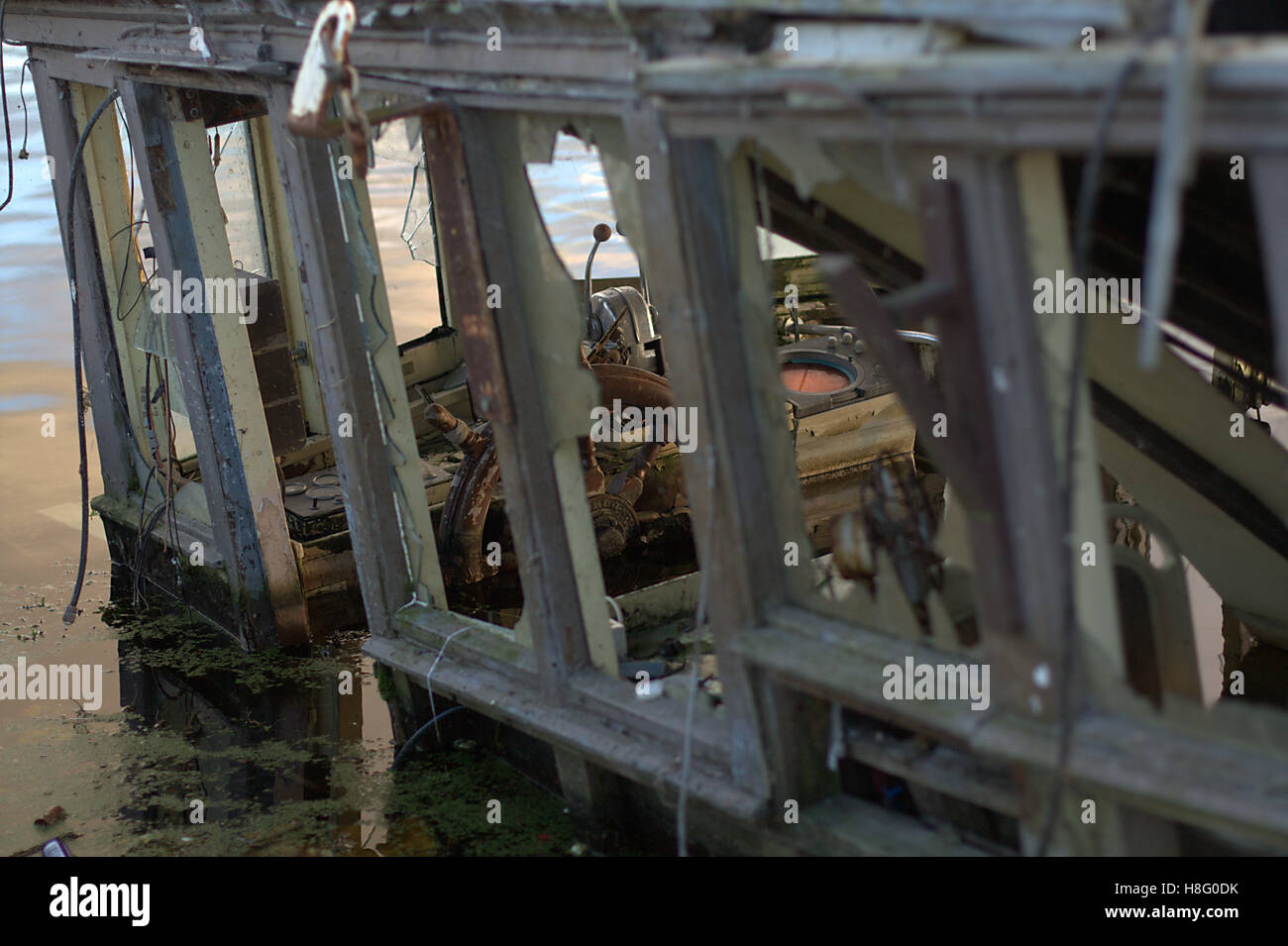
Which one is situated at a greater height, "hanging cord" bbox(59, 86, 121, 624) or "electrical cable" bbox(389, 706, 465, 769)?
"hanging cord" bbox(59, 86, 121, 624)

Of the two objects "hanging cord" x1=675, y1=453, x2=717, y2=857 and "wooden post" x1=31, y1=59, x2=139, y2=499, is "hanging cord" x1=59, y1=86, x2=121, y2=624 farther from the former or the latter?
"hanging cord" x1=675, y1=453, x2=717, y2=857

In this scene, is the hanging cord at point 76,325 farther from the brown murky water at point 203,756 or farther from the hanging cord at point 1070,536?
the hanging cord at point 1070,536

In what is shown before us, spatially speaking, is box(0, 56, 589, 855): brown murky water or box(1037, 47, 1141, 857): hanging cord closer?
box(1037, 47, 1141, 857): hanging cord

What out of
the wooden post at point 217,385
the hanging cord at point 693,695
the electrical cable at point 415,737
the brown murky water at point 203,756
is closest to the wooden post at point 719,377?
the hanging cord at point 693,695

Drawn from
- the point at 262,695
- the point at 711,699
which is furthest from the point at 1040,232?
the point at 262,695

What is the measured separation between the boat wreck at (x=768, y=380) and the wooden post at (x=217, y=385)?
0.8 inches

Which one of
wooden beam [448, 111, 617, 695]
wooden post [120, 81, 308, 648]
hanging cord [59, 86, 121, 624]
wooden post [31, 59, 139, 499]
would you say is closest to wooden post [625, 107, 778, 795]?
wooden beam [448, 111, 617, 695]

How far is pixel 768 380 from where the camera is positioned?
3887 millimetres

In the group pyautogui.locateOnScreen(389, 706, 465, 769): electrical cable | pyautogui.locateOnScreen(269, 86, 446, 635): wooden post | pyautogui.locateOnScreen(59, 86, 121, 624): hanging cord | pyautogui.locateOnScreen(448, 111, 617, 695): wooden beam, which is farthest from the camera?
pyautogui.locateOnScreen(59, 86, 121, 624): hanging cord

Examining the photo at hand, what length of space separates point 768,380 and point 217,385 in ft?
12.6

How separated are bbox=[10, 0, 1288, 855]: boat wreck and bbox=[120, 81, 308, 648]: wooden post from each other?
2 cm

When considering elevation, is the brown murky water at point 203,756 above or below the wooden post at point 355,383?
below

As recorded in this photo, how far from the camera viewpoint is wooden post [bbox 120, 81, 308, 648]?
645cm

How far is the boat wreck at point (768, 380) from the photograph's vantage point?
2939 mm
